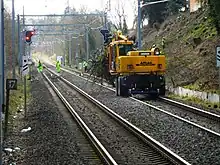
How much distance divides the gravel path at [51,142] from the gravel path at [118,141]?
1.77ft

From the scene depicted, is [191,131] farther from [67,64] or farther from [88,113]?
[67,64]

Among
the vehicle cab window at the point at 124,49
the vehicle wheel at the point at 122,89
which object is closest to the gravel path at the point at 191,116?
the vehicle wheel at the point at 122,89

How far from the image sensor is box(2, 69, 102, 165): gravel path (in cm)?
1277

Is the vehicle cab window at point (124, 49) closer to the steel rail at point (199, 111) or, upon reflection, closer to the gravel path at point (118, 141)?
the steel rail at point (199, 111)

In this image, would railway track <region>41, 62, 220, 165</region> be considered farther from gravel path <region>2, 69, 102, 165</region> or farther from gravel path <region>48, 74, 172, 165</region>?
gravel path <region>2, 69, 102, 165</region>

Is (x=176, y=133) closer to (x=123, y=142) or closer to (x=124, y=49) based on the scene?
(x=123, y=142)

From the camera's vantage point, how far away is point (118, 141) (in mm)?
15234

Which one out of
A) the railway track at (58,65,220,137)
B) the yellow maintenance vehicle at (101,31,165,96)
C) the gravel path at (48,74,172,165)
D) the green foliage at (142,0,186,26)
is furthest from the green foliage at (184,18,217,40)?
the gravel path at (48,74,172,165)

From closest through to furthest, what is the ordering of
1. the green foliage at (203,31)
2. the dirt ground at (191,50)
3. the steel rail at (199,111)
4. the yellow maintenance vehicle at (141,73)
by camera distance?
the steel rail at (199,111) < the yellow maintenance vehicle at (141,73) < the dirt ground at (191,50) < the green foliage at (203,31)

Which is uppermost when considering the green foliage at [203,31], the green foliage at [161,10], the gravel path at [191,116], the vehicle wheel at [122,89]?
the green foliage at [161,10]

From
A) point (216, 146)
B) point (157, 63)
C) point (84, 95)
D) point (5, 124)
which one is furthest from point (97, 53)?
point (216, 146)

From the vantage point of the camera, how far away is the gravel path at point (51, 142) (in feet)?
41.9

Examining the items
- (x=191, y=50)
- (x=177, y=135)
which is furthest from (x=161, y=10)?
(x=177, y=135)

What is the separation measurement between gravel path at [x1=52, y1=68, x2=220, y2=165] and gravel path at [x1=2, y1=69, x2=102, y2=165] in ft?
6.80
